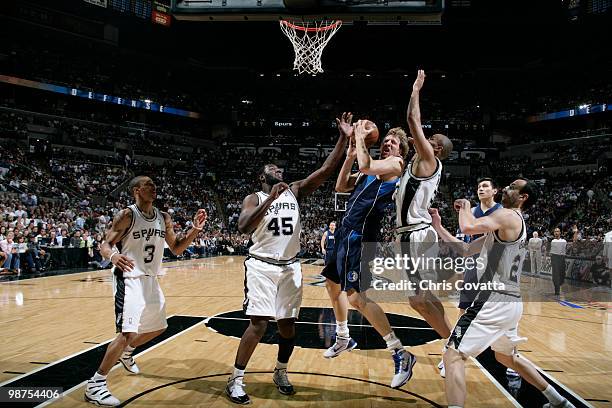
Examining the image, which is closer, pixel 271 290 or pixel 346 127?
pixel 271 290

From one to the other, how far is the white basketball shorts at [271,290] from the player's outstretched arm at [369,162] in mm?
1092

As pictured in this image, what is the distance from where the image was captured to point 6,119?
26281mm

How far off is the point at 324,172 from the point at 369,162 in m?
0.47

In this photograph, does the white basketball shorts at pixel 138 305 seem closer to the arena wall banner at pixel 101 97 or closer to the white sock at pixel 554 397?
the white sock at pixel 554 397

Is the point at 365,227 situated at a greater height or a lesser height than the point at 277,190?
lesser

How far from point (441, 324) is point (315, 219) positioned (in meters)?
23.6

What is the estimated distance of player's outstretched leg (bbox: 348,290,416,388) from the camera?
14.7ft

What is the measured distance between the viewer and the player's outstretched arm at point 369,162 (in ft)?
14.2

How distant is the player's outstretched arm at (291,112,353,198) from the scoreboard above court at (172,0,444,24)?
1.94 meters

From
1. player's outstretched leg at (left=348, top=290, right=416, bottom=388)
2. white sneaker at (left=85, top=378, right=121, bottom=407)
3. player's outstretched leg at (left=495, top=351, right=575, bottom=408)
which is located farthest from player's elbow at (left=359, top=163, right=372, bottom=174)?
white sneaker at (left=85, top=378, right=121, bottom=407)

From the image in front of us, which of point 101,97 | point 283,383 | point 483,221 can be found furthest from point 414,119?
point 101,97

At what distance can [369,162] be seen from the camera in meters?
4.38

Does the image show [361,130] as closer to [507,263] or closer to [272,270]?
[272,270]

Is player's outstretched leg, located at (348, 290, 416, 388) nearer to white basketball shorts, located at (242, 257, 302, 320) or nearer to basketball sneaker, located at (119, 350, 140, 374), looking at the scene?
white basketball shorts, located at (242, 257, 302, 320)
